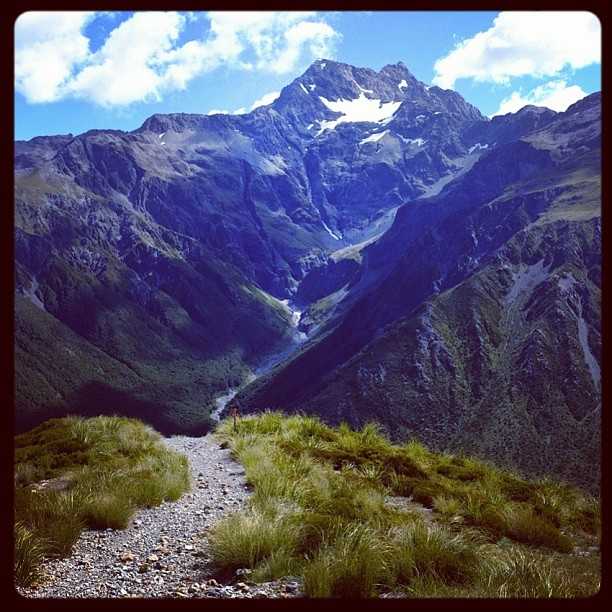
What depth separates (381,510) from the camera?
1011 centimetres

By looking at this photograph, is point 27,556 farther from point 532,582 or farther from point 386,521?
point 532,582

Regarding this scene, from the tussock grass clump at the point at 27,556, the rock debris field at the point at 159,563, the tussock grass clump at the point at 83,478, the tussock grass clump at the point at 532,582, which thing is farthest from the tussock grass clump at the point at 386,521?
the tussock grass clump at the point at 27,556

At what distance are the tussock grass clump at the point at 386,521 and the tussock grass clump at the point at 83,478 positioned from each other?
7.01ft

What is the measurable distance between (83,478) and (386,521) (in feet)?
23.3

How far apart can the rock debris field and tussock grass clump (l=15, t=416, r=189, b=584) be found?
28 cm

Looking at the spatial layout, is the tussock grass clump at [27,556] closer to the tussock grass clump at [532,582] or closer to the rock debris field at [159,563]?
the rock debris field at [159,563]

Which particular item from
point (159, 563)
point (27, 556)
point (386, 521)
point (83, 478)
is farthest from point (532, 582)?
point (83, 478)

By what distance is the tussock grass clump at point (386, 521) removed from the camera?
700 cm

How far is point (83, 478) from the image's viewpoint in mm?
11961

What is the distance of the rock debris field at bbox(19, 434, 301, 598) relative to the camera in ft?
22.5

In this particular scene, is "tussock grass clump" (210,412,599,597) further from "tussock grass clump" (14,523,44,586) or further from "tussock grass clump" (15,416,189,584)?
"tussock grass clump" (14,523,44,586)
